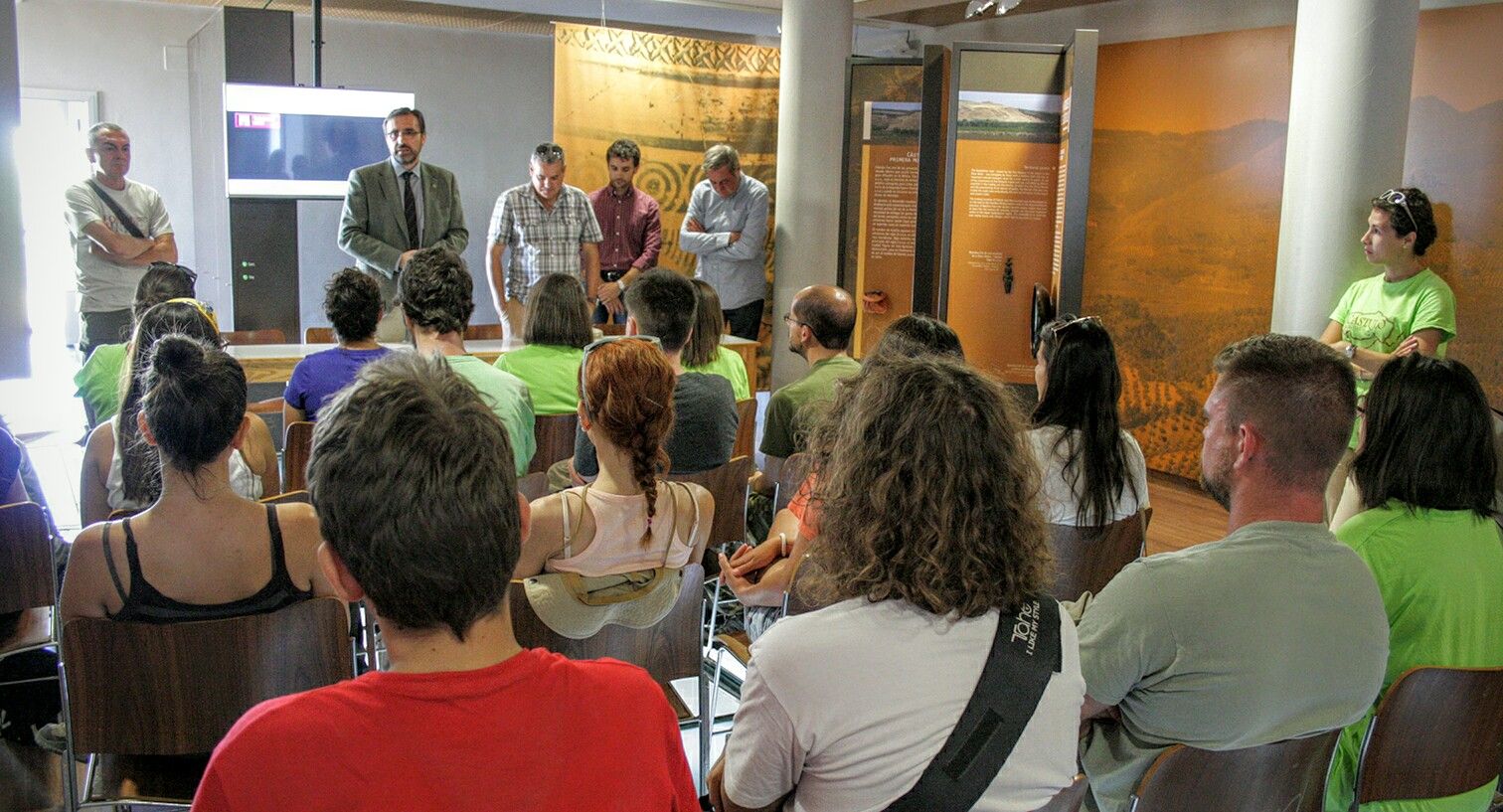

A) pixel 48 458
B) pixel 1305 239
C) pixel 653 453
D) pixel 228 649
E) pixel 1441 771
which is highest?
pixel 1305 239

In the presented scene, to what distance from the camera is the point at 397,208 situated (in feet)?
20.8

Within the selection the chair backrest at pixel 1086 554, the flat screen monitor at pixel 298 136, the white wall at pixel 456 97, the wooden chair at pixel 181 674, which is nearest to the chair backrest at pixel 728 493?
the chair backrest at pixel 1086 554

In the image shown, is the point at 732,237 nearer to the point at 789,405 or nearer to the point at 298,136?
the point at 298,136

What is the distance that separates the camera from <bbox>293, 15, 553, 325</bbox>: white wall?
Result: 9.11 m

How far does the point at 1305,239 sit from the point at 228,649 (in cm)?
493

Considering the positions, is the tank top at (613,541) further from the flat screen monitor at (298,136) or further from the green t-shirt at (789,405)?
the flat screen monitor at (298,136)

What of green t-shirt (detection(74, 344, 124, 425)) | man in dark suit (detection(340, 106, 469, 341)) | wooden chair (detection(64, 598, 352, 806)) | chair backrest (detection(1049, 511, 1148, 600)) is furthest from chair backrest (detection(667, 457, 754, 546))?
man in dark suit (detection(340, 106, 469, 341))

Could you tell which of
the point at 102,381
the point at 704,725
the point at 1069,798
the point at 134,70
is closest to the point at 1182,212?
the point at 704,725

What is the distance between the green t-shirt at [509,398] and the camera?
3625 millimetres

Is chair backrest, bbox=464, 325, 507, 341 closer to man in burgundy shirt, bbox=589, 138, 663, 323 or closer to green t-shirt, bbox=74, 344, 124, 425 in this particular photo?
man in burgundy shirt, bbox=589, 138, 663, 323

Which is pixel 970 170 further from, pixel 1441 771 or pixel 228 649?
pixel 228 649

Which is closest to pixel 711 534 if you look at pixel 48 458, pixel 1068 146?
pixel 1068 146

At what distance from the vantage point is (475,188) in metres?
9.66

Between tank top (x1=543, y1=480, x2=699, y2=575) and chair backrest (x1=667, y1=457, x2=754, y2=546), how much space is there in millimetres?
729
